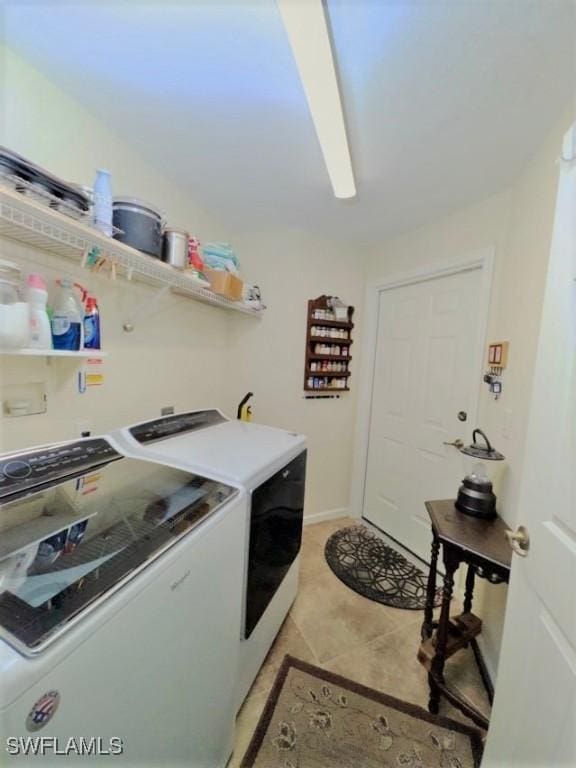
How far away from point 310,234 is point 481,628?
2.76 meters

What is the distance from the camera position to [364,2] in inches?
34.6

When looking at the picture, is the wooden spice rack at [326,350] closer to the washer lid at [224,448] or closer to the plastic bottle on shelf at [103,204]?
the washer lid at [224,448]

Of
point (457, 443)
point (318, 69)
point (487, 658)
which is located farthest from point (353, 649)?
point (318, 69)

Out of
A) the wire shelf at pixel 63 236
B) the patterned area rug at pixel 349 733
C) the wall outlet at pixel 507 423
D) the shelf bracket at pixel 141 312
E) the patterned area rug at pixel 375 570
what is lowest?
the patterned area rug at pixel 349 733

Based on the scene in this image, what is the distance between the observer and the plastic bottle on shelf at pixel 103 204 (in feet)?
3.45

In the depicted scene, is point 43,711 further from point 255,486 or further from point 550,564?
point 550,564

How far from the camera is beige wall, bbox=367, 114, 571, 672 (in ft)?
4.44

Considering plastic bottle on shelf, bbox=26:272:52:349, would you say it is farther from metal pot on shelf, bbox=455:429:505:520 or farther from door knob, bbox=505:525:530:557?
metal pot on shelf, bbox=455:429:505:520

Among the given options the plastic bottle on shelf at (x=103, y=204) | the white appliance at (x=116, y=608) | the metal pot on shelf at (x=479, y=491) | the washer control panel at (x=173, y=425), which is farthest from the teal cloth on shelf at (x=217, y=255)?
the metal pot on shelf at (x=479, y=491)

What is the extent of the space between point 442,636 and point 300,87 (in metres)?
2.30

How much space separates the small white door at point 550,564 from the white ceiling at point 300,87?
509 mm

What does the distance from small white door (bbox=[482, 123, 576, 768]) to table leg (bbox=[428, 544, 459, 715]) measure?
0.36 metres

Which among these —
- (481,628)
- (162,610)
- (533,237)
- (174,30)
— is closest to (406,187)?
(533,237)

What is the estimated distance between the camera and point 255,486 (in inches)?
44.5
